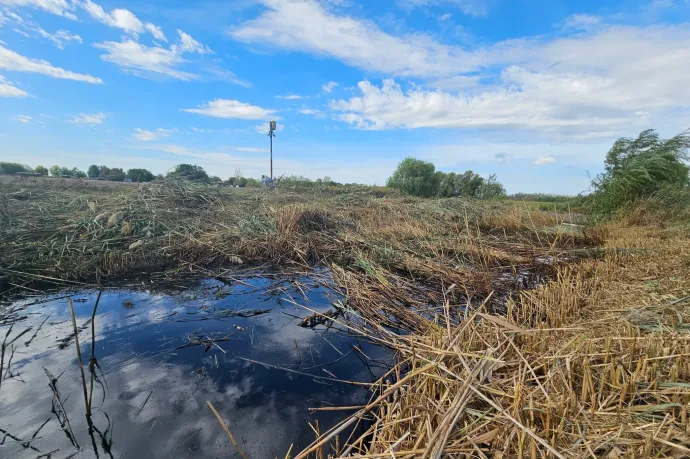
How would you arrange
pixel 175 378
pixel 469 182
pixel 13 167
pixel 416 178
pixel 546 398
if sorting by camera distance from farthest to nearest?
pixel 416 178 → pixel 469 182 → pixel 13 167 → pixel 175 378 → pixel 546 398

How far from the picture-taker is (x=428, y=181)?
31.9 m

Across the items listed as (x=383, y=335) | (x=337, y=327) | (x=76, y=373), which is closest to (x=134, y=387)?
(x=76, y=373)

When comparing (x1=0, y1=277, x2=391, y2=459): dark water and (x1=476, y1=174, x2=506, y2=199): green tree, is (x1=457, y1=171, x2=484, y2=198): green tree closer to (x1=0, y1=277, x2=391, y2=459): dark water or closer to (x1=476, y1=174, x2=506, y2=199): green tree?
(x1=476, y1=174, x2=506, y2=199): green tree

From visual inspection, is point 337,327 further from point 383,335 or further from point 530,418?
point 530,418

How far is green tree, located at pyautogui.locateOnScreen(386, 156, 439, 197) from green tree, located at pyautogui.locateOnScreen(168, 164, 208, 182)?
21.0 meters

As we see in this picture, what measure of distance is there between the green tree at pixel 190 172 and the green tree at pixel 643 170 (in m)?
15.3

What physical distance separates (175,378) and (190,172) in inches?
428

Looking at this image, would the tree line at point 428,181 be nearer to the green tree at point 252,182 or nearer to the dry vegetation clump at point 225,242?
the green tree at point 252,182

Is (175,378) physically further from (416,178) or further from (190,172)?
(416,178)

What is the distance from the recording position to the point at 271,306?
453 cm

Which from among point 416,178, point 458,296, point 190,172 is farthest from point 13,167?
point 416,178

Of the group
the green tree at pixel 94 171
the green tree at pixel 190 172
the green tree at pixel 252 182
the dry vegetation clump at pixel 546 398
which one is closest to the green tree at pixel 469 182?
the green tree at pixel 252 182

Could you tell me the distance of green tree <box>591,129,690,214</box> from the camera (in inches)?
400

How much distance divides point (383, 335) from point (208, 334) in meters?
2.09
